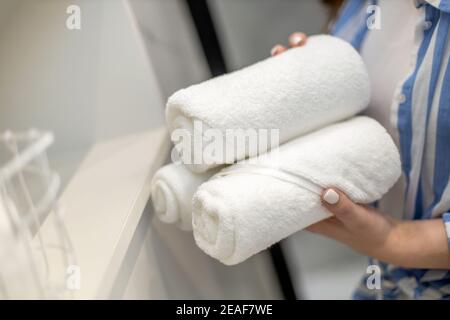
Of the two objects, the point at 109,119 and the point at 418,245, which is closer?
the point at 418,245

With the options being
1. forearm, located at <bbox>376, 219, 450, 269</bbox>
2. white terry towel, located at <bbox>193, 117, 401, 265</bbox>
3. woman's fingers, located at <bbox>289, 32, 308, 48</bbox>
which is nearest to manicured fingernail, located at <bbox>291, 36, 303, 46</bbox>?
woman's fingers, located at <bbox>289, 32, 308, 48</bbox>

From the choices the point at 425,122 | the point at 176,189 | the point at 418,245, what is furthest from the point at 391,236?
the point at 176,189

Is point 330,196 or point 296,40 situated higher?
point 296,40

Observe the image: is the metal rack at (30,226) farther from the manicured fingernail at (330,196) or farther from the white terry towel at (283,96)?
the manicured fingernail at (330,196)

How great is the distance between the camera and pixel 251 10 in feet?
3.65

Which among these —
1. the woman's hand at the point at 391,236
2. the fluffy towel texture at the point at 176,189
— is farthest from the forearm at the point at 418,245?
the fluffy towel texture at the point at 176,189

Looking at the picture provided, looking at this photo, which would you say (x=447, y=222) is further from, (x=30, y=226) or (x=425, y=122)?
(x=30, y=226)

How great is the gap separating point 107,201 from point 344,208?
26 cm

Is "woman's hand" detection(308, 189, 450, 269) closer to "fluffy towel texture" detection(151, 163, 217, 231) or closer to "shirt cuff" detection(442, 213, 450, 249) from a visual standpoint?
"shirt cuff" detection(442, 213, 450, 249)

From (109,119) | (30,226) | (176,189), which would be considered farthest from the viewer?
(109,119)

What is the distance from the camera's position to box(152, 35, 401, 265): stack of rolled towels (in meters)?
A: 0.48

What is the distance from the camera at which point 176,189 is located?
530 millimetres

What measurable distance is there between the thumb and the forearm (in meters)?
0.06
